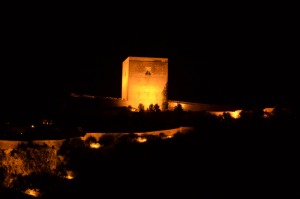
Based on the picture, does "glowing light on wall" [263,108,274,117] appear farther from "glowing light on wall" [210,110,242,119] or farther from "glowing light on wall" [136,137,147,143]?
"glowing light on wall" [136,137,147,143]

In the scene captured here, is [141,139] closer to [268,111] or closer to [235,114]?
[235,114]

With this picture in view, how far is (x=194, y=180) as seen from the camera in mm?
11078

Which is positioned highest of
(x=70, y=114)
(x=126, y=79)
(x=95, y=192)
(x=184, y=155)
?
(x=126, y=79)

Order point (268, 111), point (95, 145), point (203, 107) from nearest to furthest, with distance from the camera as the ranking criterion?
point (95, 145), point (268, 111), point (203, 107)

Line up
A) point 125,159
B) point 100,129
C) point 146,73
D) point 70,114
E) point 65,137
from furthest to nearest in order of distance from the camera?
point 146,73
point 70,114
point 100,129
point 65,137
point 125,159

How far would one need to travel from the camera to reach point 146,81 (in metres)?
19.3

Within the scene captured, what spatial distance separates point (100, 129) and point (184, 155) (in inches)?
151

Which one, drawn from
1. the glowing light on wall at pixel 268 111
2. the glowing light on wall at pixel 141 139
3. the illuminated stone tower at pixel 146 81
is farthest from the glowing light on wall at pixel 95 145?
the glowing light on wall at pixel 268 111

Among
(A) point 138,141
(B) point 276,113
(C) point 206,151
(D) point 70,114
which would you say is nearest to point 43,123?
(D) point 70,114

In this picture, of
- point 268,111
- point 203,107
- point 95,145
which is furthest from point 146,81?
point 95,145

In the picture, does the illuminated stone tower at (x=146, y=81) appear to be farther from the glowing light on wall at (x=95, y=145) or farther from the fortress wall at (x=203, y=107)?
the glowing light on wall at (x=95, y=145)

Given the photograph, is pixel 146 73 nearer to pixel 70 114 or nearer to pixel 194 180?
pixel 70 114

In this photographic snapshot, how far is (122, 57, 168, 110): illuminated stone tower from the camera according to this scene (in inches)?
753

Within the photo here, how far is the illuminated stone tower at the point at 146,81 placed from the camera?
19.1 m
